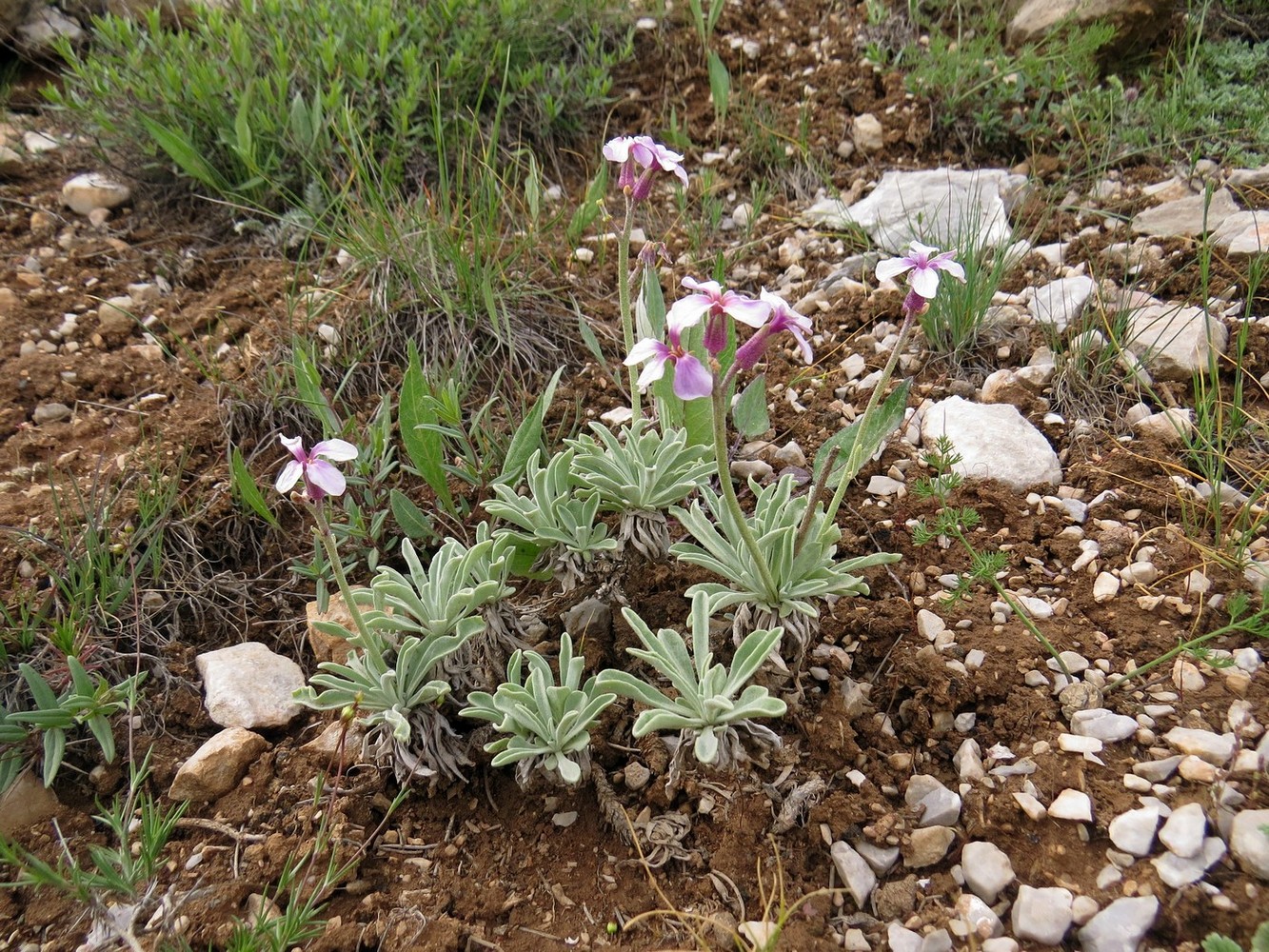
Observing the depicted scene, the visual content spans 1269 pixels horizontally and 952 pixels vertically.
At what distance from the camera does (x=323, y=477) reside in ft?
5.31

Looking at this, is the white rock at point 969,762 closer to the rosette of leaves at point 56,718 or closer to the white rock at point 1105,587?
the white rock at point 1105,587

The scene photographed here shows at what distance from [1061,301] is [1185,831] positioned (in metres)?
1.75

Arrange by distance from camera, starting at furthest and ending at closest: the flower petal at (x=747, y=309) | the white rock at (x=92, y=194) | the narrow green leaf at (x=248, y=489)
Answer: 1. the white rock at (x=92, y=194)
2. the narrow green leaf at (x=248, y=489)
3. the flower petal at (x=747, y=309)

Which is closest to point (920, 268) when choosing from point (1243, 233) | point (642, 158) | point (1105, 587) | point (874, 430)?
point (874, 430)

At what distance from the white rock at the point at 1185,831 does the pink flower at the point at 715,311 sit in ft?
3.77

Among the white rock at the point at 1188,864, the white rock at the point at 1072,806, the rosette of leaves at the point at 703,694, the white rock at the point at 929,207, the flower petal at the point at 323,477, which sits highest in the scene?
the flower petal at the point at 323,477

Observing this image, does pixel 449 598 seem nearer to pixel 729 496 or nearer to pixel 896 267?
pixel 729 496

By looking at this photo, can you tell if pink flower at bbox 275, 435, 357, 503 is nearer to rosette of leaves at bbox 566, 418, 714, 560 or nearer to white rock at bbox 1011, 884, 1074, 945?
rosette of leaves at bbox 566, 418, 714, 560

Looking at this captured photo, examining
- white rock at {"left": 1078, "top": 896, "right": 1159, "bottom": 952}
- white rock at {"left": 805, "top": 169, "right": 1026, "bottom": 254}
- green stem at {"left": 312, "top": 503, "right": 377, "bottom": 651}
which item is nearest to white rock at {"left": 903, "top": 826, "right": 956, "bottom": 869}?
white rock at {"left": 1078, "top": 896, "right": 1159, "bottom": 952}

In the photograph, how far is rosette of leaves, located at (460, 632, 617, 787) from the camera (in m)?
1.82

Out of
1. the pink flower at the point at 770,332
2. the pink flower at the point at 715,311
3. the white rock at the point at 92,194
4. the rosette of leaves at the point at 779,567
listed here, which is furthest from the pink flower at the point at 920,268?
the white rock at the point at 92,194

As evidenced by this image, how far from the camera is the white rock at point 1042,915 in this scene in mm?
1572

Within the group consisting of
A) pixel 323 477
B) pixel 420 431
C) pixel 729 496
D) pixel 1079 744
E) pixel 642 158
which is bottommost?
pixel 1079 744

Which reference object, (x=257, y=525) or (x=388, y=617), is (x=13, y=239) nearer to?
(x=257, y=525)
